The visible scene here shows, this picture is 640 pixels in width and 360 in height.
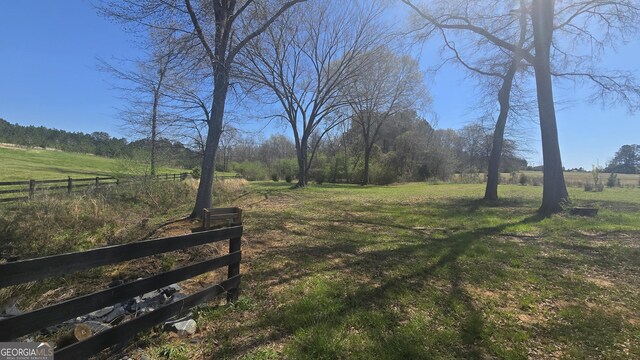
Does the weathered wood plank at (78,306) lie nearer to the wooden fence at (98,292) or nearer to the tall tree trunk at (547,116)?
the wooden fence at (98,292)

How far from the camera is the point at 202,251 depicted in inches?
243

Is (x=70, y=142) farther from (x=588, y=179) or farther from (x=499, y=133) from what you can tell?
(x=588, y=179)

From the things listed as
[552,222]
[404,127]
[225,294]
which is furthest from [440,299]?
[404,127]

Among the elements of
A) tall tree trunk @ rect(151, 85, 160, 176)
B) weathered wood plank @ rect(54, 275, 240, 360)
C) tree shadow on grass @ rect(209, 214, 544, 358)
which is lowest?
tree shadow on grass @ rect(209, 214, 544, 358)

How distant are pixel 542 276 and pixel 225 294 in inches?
196

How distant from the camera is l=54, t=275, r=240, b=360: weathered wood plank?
8.42 ft

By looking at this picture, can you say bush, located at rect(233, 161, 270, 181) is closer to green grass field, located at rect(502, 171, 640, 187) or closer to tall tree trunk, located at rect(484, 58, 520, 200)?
green grass field, located at rect(502, 171, 640, 187)

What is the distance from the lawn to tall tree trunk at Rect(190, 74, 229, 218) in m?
1.91

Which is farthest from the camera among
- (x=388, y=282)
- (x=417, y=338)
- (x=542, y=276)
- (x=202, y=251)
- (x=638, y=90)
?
(x=638, y=90)

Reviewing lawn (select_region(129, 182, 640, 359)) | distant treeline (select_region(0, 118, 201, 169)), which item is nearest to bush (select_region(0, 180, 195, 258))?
lawn (select_region(129, 182, 640, 359))

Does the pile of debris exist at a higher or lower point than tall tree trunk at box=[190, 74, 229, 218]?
lower

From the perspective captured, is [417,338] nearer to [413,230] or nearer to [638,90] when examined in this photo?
[413,230]

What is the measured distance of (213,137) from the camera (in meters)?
9.13

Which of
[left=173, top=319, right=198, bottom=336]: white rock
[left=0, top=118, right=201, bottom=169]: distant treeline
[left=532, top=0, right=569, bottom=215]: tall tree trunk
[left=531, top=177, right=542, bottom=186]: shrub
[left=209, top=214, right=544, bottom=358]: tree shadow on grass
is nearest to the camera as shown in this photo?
[left=209, top=214, right=544, bottom=358]: tree shadow on grass
